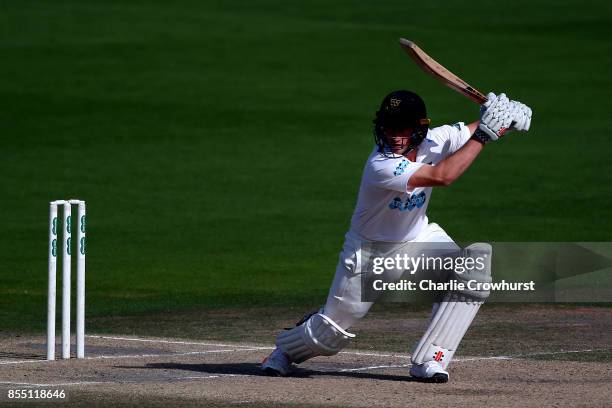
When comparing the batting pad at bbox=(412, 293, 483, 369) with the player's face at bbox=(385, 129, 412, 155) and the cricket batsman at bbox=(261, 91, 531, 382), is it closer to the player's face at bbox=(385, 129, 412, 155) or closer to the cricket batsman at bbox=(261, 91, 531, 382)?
the cricket batsman at bbox=(261, 91, 531, 382)

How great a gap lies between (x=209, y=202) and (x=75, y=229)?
10.9 metres

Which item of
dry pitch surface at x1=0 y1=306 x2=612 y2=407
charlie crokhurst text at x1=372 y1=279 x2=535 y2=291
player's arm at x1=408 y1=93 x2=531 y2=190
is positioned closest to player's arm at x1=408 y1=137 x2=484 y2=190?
player's arm at x1=408 y1=93 x2=531 y2=190

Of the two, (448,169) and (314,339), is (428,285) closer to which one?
(314,339)

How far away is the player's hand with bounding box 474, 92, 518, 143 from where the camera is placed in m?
8.09

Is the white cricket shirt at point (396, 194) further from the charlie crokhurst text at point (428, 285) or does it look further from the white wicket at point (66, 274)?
the white wicket at point (66, 274)

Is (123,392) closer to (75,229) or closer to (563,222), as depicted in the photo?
(75,229)

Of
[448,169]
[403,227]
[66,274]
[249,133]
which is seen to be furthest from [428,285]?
[249,133]

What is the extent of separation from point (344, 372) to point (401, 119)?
1678 millimetres

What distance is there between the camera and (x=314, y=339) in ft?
27.9

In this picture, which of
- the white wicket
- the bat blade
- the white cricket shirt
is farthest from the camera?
the white wicket

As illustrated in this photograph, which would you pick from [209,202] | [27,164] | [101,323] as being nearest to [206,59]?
[27,164]

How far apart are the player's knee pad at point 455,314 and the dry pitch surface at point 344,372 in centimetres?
19

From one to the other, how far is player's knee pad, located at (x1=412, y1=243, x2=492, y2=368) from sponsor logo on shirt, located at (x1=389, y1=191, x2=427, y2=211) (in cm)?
40

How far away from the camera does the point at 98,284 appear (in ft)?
48.0
